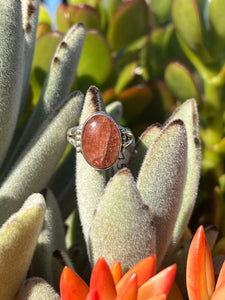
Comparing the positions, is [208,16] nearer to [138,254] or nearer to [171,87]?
[171,87]

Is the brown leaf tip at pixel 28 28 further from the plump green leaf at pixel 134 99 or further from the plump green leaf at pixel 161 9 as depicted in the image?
the plump green leaf at pixel 161 9

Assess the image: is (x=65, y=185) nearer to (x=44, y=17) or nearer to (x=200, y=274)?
(x=200, y=274)

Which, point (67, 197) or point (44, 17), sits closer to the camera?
point (67, 197)

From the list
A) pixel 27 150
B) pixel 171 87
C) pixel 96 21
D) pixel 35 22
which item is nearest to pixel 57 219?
pixel 27 150

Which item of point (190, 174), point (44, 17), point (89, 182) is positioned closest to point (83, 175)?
point (89, 182)

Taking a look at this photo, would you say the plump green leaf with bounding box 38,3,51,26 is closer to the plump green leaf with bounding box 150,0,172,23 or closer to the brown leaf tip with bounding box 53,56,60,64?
the plump green leaf with bounding box 150,0,172,23

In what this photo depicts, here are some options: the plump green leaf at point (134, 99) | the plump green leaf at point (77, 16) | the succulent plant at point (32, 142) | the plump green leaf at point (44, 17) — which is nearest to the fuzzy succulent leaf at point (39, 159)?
the succulent plant at point (32, 142)
